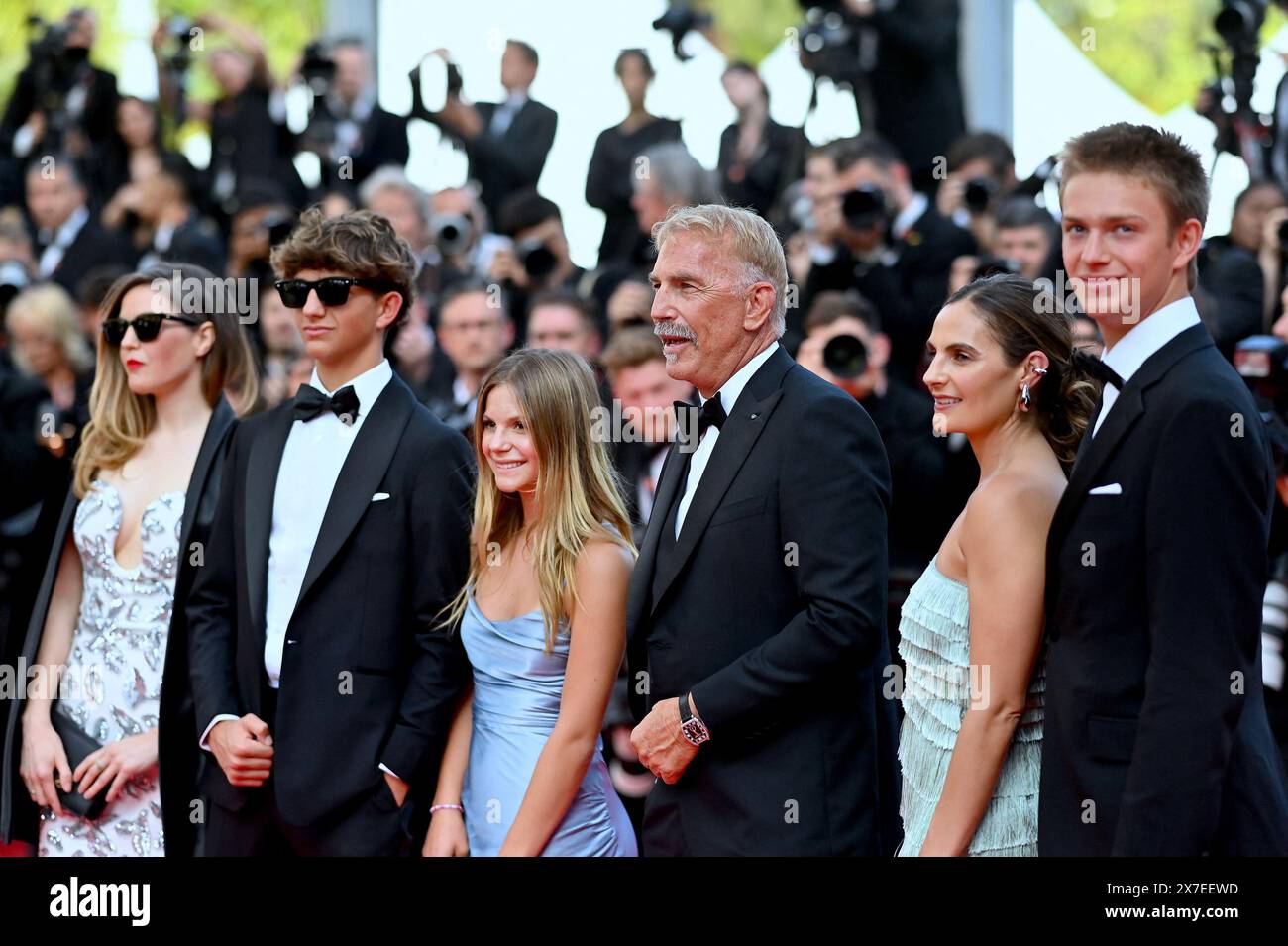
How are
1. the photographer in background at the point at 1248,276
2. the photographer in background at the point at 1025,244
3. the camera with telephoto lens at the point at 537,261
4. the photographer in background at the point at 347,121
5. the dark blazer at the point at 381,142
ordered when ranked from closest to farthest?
the photographer in background at the point at 1248,276, the photographer in background at the point at 1025,244, the camera with telephoto lens at the point at 537,261, the photographer in background at the point at 347,121, the dark blazer at the point at 381,142

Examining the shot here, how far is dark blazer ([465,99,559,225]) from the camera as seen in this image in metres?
7.84

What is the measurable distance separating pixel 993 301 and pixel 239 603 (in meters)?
1.68

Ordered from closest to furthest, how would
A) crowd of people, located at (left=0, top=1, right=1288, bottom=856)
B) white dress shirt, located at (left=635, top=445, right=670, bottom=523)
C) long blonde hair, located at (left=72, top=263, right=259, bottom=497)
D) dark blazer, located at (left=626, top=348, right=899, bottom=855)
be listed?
1. crowd of people, located at (left=0, top=1, right=1288, bottom=856)
2. dark blazer, located at (left=626, top=348, right=899, bottom=855)
3. long blonde hair, located at (left=72, top=263, right=259, bottom=497)
4. white dress shirt, located at (left=635, top=445, right=670, bottom=523)

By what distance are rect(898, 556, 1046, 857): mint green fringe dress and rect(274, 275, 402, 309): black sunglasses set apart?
137 cm

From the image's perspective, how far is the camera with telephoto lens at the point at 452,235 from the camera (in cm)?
699

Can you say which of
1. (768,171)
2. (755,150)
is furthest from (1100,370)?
(755,150)

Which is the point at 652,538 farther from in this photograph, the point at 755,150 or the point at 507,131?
the point at 507,131

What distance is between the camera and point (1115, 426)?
8.23 feet

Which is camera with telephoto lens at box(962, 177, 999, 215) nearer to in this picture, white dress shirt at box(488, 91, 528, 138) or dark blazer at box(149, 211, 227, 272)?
white dress shirt at box(488, 91, 528, 138)

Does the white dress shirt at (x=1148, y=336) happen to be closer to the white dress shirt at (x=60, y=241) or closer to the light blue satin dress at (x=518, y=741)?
the light blue satin dress at (x=518, y=741)

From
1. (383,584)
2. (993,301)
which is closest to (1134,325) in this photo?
(993,301)

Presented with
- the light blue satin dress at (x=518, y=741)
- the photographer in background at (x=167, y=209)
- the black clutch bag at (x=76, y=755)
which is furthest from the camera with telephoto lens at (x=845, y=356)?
the photographer in background at (x=167, y=209)

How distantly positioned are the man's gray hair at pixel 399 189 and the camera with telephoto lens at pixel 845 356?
2.64 m

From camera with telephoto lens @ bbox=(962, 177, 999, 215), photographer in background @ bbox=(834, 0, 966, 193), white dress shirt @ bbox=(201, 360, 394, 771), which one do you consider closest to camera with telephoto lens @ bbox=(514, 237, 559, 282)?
photographer in background @ bbox=(834, 0, 966, 193)
